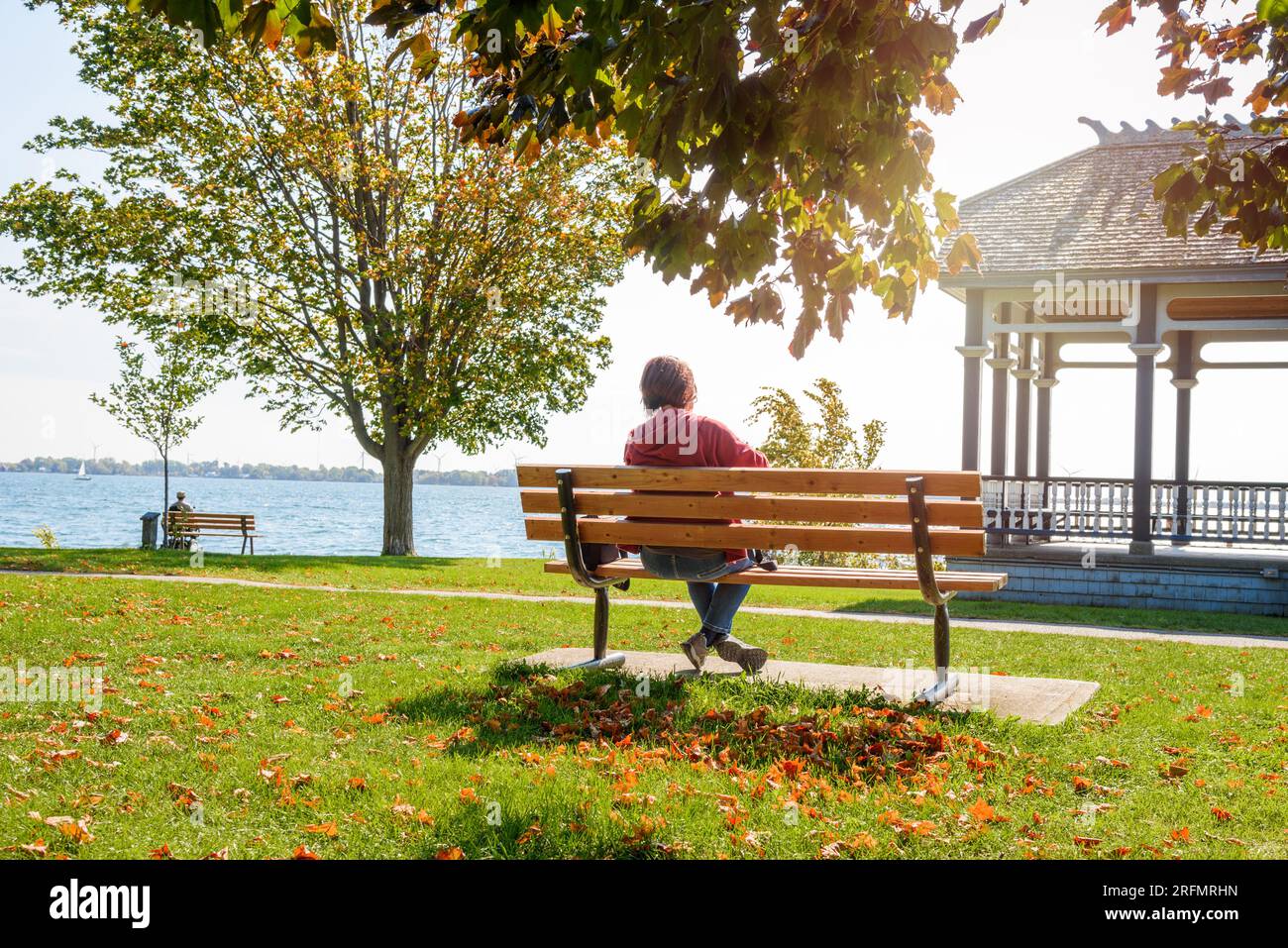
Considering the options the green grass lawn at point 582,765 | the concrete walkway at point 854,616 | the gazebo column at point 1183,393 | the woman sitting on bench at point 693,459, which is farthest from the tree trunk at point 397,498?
the woman sitting on bench at point 693,459

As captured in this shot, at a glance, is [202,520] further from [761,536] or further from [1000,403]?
[761,536]

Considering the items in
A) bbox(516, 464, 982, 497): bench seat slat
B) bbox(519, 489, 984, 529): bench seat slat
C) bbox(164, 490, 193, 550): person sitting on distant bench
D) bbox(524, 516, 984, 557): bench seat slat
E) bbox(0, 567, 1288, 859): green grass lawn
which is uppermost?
bbox(516, 464, 982, 497): bench seat slat

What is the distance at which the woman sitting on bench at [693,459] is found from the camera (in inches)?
242

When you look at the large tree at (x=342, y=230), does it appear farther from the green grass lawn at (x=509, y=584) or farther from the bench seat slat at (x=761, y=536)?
the bench seat slat at (x=761, y=536)

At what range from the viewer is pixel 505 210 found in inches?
936

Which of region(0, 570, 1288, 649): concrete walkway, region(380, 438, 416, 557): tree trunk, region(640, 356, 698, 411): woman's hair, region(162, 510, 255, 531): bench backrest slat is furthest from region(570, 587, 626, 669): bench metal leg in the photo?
region(162, 510, 255, 531): bench backrest slat

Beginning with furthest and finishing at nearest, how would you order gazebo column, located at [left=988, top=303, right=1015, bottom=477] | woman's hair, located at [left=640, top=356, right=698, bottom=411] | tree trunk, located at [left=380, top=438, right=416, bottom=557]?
tree trunk, located at [left=380, top=438, right=416, bottom=557], gazebo column, located at [left=988, top=303, right=1015, bottom=477], woman's hair, located at [left=640, top=356, right=698, bottom=411]

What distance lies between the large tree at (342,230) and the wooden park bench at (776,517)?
1718cm

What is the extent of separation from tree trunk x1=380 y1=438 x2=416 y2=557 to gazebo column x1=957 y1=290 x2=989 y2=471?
13162 millimetres

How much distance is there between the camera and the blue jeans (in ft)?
20.2

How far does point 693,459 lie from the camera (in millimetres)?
6234

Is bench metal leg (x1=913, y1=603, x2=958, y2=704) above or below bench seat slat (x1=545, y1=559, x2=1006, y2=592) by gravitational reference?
below

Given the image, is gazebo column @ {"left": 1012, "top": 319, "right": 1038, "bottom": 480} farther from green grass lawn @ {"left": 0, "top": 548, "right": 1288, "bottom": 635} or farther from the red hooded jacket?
the red hooded jacket

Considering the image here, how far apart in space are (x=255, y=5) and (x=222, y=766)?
3096mm
